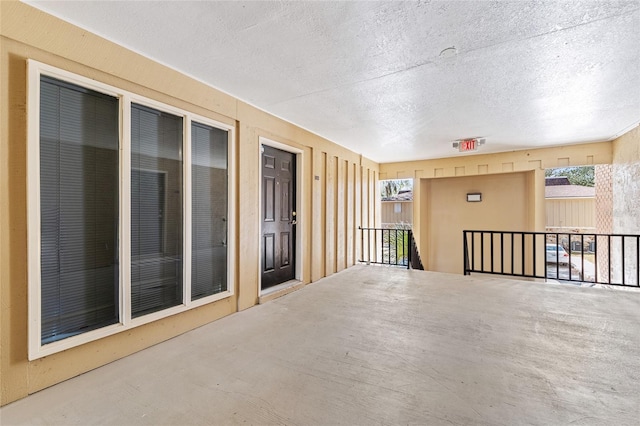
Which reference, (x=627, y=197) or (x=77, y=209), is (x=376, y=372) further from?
(x=627, y=197)

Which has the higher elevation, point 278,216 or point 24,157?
point 24,157

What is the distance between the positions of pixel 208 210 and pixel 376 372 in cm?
233

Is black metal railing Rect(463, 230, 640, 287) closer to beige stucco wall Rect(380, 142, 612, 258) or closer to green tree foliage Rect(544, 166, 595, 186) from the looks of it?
beige stucco wall Rect(380, 142, 612, 258)

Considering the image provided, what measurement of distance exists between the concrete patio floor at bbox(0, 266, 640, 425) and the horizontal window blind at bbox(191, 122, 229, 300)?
52 cm

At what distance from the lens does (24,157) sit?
1810mm

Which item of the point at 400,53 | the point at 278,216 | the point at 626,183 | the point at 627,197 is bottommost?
the point at 278,216

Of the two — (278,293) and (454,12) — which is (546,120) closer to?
(454,12)

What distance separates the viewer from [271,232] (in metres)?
4.13

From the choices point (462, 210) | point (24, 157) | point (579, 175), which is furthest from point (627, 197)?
point (579, 175)

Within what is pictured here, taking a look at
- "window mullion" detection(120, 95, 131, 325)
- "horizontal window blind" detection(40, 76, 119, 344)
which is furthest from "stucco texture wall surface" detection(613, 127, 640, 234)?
"horizontal window blind" detection(40, 76, 119, 344)

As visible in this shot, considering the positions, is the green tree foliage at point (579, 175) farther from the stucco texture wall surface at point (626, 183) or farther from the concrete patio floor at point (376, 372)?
the concrete patio floor at point (376, 372)

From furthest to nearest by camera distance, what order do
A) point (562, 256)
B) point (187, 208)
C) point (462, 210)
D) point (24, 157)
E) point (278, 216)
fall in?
point (562, 256)
point (462, 210)
point (278, 216)
point (187, 208)
point (24, 157)

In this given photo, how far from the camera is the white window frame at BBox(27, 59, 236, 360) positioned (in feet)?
5.95

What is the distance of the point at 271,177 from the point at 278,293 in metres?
1.72
